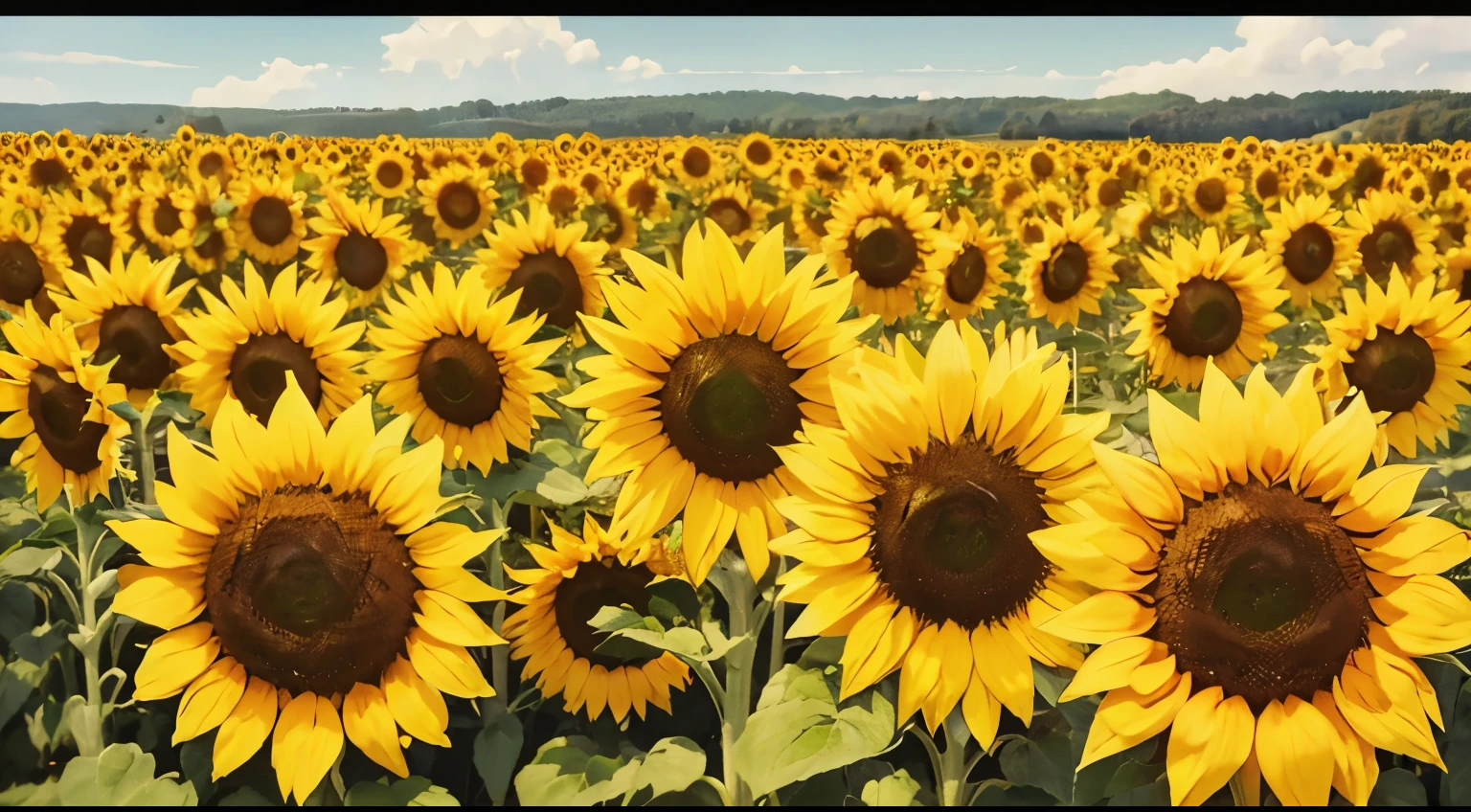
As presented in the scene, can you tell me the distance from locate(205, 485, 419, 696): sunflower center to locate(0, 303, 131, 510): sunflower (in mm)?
944

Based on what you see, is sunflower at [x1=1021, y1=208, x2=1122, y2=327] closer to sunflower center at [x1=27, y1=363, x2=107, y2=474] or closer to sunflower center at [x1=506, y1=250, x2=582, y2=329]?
sunflower center at [x1=506, y1=250, x2=582, y2=329]

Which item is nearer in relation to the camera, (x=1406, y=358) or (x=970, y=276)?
(x=1406, y=358)

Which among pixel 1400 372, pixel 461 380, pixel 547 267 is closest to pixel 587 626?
pixel 461 380

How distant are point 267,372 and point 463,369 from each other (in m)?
0.51

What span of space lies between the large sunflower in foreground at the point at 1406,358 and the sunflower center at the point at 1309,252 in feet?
7.92

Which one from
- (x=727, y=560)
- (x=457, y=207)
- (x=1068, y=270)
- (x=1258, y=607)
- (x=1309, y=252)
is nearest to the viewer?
(x=1258, y=607)

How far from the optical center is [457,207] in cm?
799

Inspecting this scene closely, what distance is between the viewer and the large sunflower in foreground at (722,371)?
1.55 metres

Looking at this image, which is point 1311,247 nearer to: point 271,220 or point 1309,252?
point 1309,252

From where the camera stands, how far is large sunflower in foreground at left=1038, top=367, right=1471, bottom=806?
1.21 metres

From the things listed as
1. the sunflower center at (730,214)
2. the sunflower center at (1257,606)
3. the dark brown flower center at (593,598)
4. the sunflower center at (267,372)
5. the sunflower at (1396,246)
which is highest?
the sunflower center at (1257,606)

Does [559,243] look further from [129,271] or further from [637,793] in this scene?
[637,793]

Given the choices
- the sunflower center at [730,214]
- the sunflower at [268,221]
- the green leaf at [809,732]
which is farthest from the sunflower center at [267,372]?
the sunflower center at [730,214]

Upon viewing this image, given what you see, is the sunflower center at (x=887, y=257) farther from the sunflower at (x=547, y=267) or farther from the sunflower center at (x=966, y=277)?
the sunflower at (x=547, y=267)
